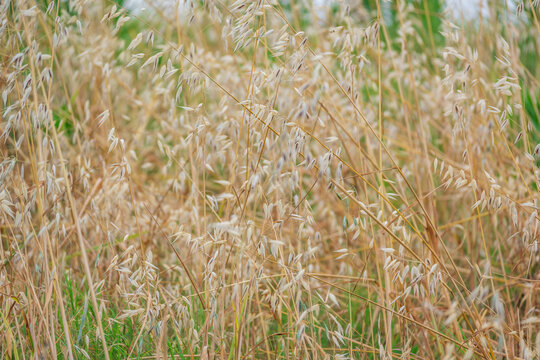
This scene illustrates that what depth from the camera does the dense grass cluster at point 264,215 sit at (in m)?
1.17

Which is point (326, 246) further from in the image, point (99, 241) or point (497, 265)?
point (99, 241)

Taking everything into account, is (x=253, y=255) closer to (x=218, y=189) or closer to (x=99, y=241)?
(x=99, y=241)

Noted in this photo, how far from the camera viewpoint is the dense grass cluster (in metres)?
1.17

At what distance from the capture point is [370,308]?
5.38ft

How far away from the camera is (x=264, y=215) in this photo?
1593mm

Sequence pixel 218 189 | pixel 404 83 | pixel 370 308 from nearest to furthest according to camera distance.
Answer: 1. pixel 370 308
2. pixel 218 189
3. pixel 404 83

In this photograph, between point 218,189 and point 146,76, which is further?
point 146,76

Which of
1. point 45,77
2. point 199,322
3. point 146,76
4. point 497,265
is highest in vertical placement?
point 45,77

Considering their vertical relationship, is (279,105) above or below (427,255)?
above

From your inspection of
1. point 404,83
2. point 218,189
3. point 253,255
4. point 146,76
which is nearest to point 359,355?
point 253,255

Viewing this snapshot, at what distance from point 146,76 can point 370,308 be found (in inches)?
91.4

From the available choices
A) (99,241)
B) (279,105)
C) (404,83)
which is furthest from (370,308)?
(404,83)

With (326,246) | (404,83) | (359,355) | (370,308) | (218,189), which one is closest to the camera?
(359,355)

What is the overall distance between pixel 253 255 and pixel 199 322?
1.26 ft
